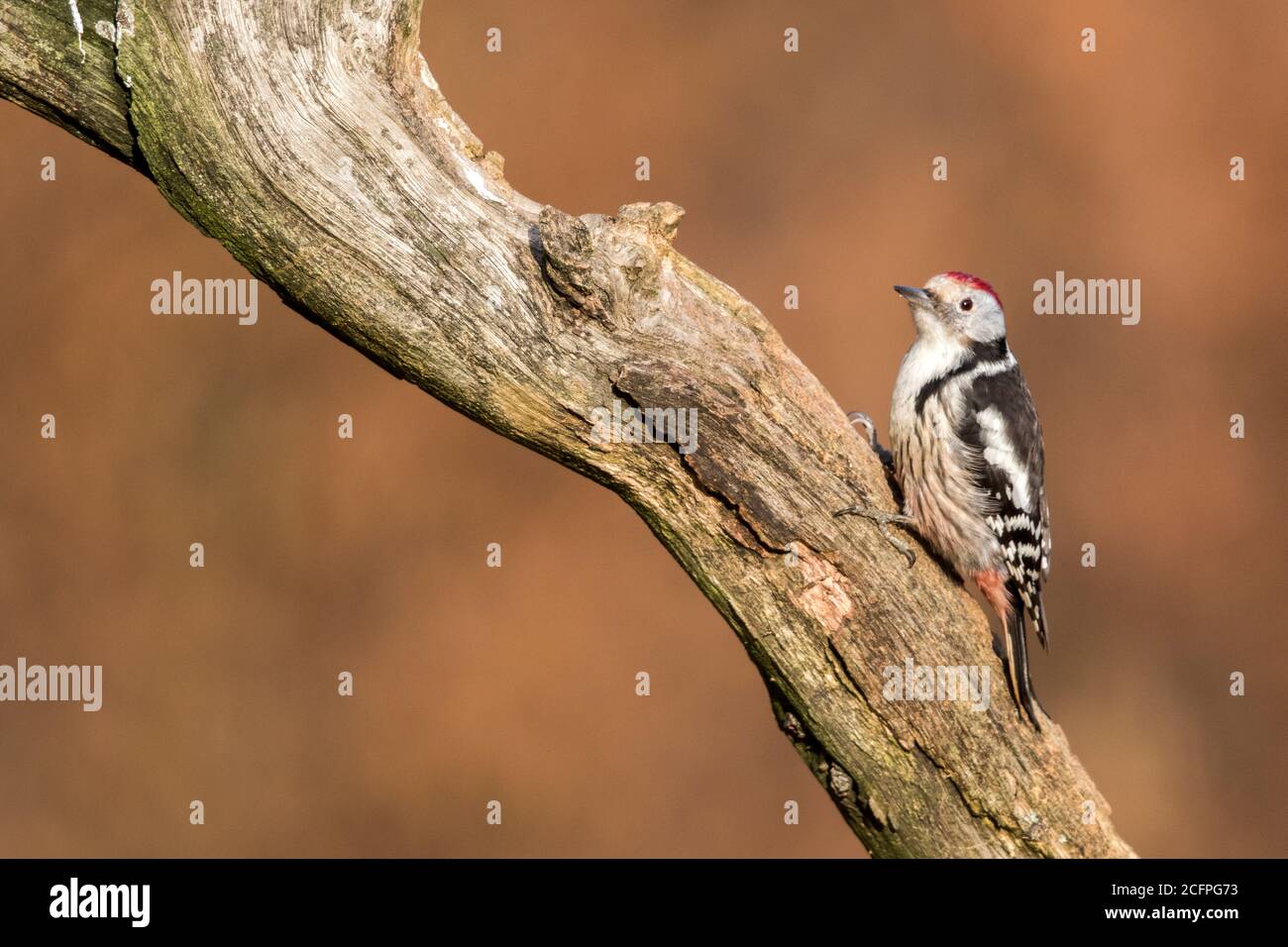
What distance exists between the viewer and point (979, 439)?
10.2ft

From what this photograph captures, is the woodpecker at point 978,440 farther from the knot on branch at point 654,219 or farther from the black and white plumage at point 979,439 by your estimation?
the knot on branch at point 654,219

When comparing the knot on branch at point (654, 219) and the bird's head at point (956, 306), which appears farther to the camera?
the bird's head at point (956, 306)

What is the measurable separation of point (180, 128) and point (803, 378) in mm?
1364

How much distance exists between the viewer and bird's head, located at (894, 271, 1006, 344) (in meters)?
3.17

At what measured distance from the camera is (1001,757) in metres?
2.66

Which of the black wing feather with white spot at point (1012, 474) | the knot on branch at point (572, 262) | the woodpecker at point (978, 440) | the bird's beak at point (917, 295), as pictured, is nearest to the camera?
the knot on branch at point (572, 262)

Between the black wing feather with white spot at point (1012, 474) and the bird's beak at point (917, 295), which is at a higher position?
the bird's beak at point (917, 295)

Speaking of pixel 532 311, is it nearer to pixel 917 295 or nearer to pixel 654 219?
pixel 654 219

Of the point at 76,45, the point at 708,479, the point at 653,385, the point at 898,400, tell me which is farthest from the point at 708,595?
the point at 76,45

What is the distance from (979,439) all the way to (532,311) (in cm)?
130

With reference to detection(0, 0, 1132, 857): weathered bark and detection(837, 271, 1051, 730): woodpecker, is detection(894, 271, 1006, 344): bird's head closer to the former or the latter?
detection(837, 271, 1051, 730): woodpecker

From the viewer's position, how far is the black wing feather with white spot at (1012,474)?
3.08 m

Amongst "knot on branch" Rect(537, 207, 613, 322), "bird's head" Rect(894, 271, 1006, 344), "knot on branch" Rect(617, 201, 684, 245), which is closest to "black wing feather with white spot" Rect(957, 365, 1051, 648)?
"bird's head" Rect(894, 271, 1006, 344)

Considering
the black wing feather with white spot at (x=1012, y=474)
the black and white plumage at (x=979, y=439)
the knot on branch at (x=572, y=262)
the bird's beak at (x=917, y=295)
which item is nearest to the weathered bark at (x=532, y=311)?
→ the knot on branch at (x=572, y=262)
